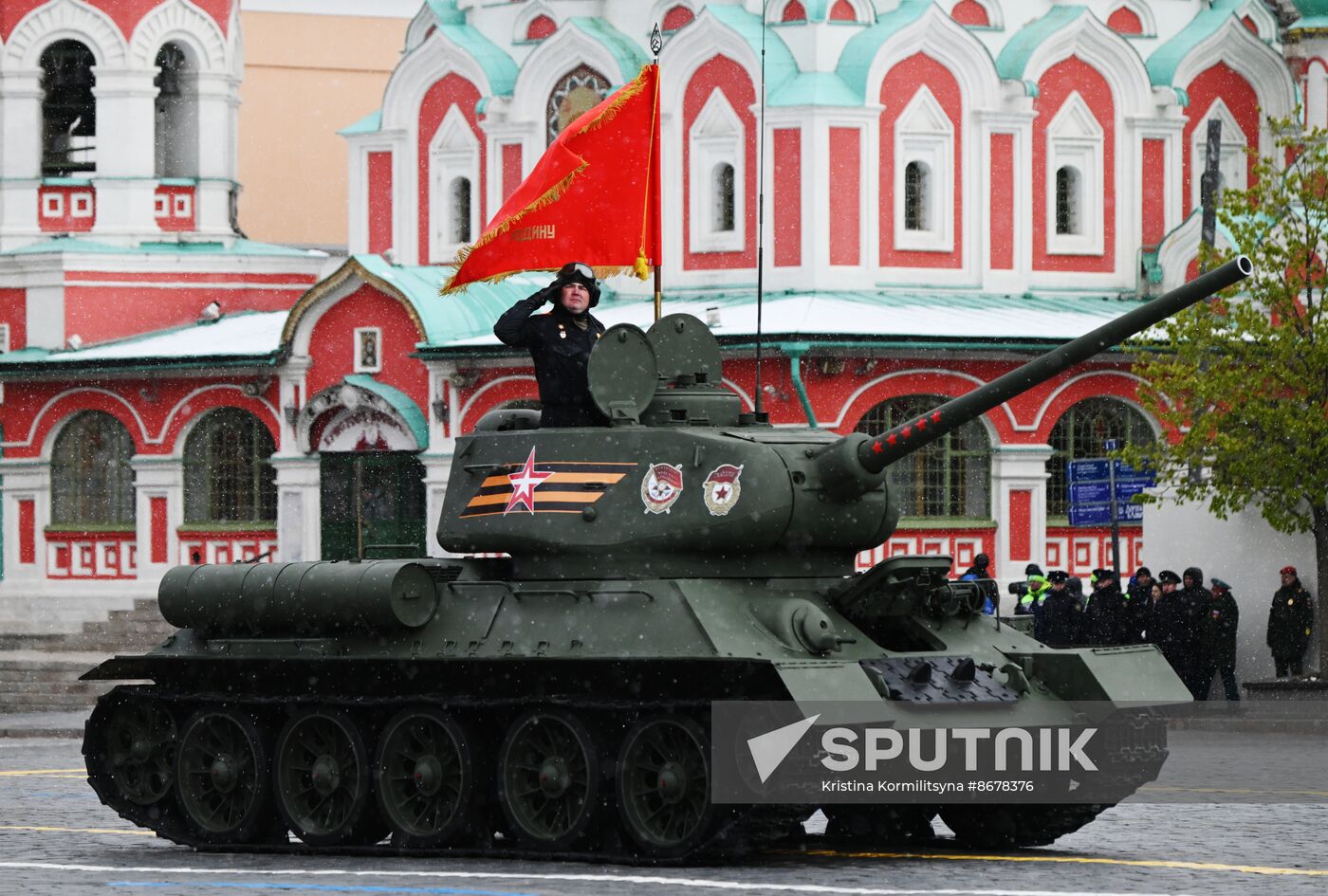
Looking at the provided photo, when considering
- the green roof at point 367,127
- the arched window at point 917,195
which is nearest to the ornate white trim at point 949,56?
the arched window at point 917,195

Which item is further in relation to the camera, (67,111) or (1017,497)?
(67,111)

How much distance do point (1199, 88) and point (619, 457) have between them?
25.5m

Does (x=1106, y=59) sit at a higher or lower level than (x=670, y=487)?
higher

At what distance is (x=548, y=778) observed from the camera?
14844 millimetres

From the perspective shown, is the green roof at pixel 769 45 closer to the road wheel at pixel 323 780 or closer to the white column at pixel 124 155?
the white column at pixel 124 155

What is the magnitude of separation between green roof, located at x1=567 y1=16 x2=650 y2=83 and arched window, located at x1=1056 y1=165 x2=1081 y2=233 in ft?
18.9

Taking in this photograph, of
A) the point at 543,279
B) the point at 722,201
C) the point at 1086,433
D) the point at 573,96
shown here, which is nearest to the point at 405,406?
the point at 543,279

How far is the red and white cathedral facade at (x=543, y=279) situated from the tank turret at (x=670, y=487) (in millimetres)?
18338

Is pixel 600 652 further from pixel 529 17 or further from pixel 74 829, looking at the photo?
pixel 529 17

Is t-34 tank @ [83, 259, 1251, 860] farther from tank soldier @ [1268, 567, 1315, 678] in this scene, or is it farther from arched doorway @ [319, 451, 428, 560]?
arched doorway @ [319, 451, 428, 560]

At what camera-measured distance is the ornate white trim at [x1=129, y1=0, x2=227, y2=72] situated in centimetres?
4141

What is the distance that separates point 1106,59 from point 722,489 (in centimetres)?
2442

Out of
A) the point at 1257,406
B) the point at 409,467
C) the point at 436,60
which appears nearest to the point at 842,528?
the point at 1257,406

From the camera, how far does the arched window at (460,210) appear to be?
133 ft
